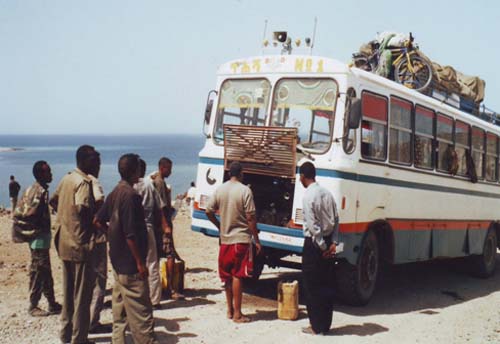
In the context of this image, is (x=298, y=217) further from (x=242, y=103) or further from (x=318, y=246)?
(x=242, y=103)

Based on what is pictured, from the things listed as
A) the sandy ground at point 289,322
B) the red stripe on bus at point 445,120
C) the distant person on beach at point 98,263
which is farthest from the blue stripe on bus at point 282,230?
the red stripe on bus at point 445,120

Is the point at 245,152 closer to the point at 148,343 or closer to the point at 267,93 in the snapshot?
the point at 267,93

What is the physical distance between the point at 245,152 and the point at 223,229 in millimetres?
1508

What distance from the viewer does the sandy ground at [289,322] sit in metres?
7.18

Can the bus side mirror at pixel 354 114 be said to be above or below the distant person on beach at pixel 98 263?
above

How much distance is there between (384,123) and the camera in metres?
9.23

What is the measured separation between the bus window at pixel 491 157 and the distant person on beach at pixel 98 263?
9.51 meters

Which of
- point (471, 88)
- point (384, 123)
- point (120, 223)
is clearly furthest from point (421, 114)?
point (120, 223)

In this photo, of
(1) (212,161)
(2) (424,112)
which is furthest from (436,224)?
(1) (212,161)

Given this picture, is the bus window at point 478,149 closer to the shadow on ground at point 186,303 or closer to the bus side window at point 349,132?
the bus side window at point 349,132

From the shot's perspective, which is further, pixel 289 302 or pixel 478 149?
pixel 478 149

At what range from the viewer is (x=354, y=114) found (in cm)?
806

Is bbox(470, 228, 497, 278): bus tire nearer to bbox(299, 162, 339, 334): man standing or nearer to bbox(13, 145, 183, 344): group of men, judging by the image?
bbox(299, 162, 339, 334): man standing

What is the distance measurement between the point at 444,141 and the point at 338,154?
3769 mm
